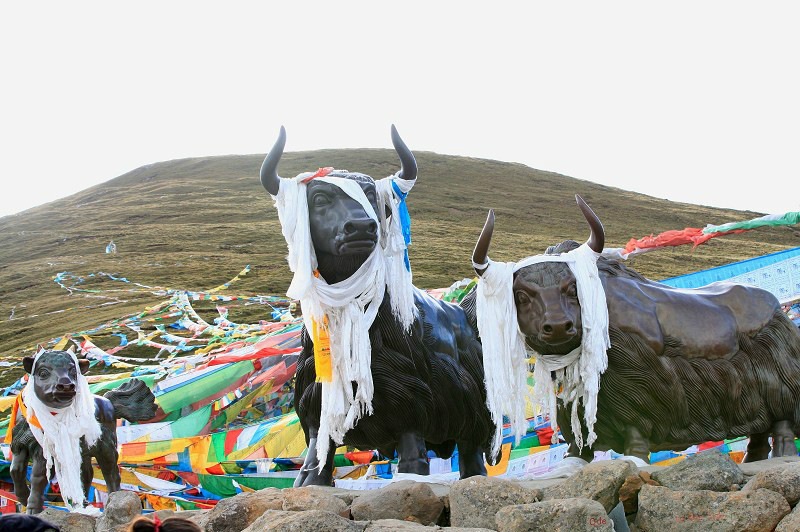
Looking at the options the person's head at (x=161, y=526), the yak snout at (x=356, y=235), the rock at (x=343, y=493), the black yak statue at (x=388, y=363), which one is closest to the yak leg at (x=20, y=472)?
the black yak statue at (x=388, y=363)

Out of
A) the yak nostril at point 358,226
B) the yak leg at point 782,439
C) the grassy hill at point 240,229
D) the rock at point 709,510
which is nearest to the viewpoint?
the rock at point 709,510

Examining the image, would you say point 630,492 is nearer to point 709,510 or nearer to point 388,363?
point 709,510

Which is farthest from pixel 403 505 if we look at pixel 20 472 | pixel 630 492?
pixel 20 472

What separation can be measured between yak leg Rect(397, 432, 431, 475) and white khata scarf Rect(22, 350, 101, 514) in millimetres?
3038

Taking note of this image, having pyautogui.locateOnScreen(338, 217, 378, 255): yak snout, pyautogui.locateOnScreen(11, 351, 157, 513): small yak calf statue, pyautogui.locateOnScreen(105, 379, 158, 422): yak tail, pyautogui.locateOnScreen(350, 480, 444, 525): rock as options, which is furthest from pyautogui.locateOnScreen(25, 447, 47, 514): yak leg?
pyautogui.locateOnScreen(350, 480, 444, 525): rock

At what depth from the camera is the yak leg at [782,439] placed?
17.0ft

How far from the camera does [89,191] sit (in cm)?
5541

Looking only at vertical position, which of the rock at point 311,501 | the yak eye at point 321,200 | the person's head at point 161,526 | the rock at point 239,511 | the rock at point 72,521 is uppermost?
the yak eye at point 321,200

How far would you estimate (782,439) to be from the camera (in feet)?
17.1

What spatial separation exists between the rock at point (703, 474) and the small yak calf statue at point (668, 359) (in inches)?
32.6

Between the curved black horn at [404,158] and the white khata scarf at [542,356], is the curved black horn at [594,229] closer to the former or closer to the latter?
the white khata scarf at [542,356]

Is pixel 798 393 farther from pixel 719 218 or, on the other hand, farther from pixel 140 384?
pixel 719 218

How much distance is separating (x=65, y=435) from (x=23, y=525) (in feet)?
15.3

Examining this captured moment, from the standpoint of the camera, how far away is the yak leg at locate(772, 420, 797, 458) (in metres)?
5.19
